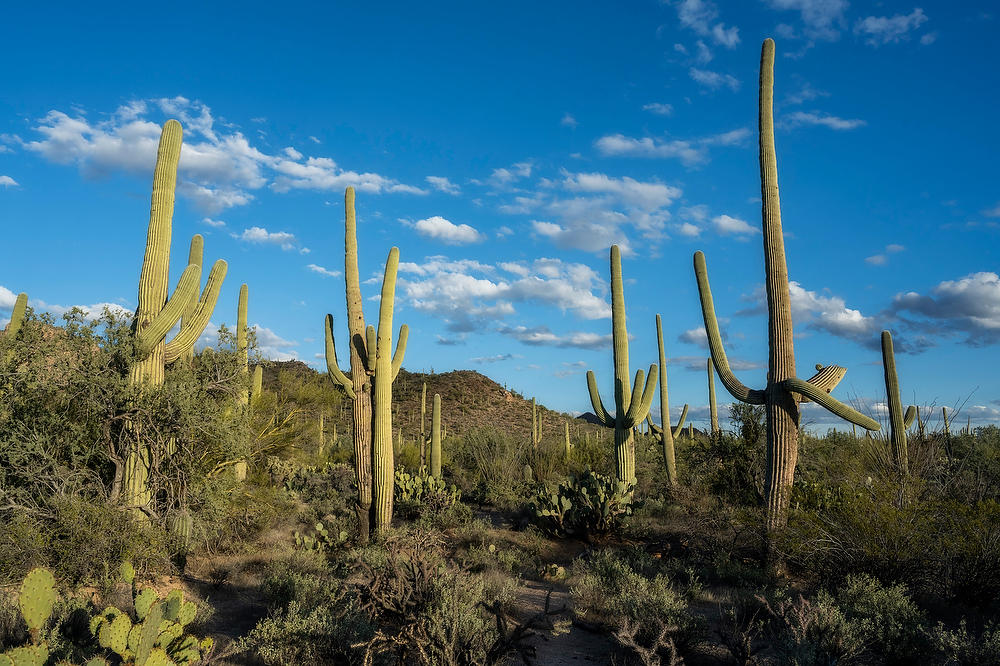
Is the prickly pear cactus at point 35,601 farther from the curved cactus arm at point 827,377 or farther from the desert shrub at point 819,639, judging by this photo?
the curved cactus arm at point 827,377

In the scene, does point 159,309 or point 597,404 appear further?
point 597,404

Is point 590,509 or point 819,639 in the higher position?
point 590,509

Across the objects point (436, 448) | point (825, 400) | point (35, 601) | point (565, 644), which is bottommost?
point (565, 644)

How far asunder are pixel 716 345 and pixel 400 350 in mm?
6096

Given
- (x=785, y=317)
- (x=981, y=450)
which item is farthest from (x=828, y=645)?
(x=981, y=450)

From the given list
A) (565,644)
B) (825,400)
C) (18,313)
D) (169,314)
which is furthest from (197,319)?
(825,400)

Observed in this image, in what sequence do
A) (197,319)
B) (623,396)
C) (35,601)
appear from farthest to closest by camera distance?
(623,396) → (197,319) → (35,601)

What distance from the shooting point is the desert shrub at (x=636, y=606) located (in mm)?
5914

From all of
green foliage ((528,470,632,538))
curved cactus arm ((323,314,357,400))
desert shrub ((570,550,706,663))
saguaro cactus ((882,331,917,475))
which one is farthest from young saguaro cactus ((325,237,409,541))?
saguaro cactus ((882,331,917,475))

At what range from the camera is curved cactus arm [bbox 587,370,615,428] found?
1382 cm

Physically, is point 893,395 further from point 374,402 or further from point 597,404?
point 374,402

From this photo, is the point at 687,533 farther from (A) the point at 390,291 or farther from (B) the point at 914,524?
(A) the point at 390,291

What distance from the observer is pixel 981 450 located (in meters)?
17.0

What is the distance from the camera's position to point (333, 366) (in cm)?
1270
